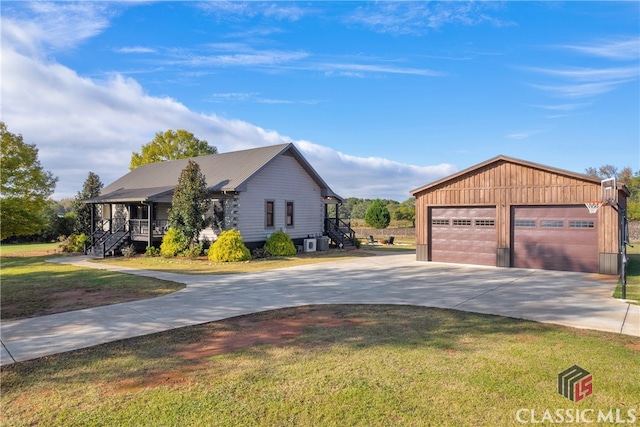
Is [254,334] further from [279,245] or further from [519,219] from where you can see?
[279,245]

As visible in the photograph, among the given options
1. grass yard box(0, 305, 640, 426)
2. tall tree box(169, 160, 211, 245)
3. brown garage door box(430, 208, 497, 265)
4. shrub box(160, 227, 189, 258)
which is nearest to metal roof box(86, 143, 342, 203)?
tall tree box(169, 160, 211, 245)

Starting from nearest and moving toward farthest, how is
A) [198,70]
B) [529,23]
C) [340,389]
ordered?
[340,389] → [529,23] → [198,70]

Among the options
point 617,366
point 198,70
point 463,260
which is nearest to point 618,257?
point 463,260

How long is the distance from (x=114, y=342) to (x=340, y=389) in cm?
404

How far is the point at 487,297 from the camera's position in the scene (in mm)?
9820

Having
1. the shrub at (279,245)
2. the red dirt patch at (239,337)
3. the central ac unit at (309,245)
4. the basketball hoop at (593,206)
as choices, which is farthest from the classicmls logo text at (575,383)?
the central ac unit at (309,245)

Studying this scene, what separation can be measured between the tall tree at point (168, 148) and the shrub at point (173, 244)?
77.2ft

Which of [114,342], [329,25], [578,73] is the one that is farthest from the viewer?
[578,73]

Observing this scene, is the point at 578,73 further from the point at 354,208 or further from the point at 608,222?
the point at 354,208

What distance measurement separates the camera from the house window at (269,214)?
72.3 ft

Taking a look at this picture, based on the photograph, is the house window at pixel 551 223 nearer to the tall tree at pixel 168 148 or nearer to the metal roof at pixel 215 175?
the metal roof at pixel 215 175

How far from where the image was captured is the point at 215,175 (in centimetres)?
2283

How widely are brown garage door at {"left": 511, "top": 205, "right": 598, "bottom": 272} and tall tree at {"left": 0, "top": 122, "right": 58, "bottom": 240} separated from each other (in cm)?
2553

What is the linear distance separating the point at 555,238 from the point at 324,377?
45.1 ft
